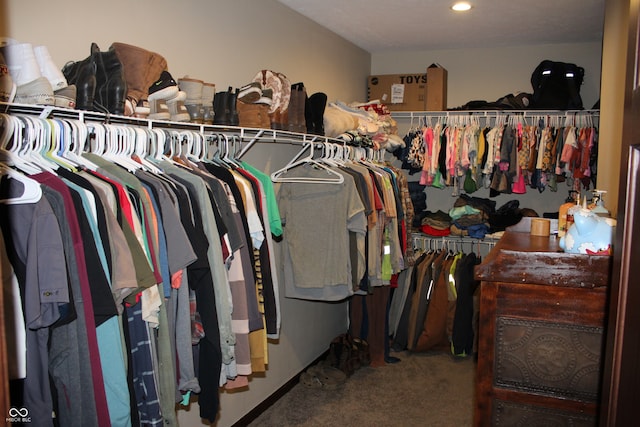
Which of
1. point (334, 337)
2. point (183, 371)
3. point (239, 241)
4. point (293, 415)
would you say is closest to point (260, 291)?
point (239, 241)

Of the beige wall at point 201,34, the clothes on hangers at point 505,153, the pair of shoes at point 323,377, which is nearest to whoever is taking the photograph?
the beige wall at point 201,34

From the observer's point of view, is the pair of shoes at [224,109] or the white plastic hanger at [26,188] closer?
the white plastic hanger at [26,188]

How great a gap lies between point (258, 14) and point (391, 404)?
256 centimetres

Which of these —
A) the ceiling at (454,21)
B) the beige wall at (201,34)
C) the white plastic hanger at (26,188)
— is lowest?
the white plastic hanger at (26,188)

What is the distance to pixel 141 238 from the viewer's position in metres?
1.62

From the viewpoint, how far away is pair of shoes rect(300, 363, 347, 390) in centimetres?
357

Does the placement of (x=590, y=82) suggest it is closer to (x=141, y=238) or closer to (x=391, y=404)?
(x=391, y=404)

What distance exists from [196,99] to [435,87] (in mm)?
2947

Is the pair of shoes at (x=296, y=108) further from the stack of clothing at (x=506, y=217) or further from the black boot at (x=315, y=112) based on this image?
the stack of clothing at (x=506, y=217)

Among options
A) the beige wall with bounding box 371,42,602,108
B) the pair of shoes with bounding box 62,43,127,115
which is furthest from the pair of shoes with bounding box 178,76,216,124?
the beige wall with bounding box 371,42,602,108

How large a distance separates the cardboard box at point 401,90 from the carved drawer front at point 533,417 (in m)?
3.43

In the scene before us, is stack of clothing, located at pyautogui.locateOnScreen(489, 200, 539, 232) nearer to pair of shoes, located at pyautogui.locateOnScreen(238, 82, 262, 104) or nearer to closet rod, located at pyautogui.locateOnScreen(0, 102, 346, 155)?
closet rod, located at pyautogui.locateOnScreen(0, 102, 346, 155)

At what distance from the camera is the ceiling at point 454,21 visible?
11.1 ft

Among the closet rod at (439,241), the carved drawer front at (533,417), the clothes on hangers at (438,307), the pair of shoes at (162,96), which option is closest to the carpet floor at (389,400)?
the clothes on hangers at (438,307)
